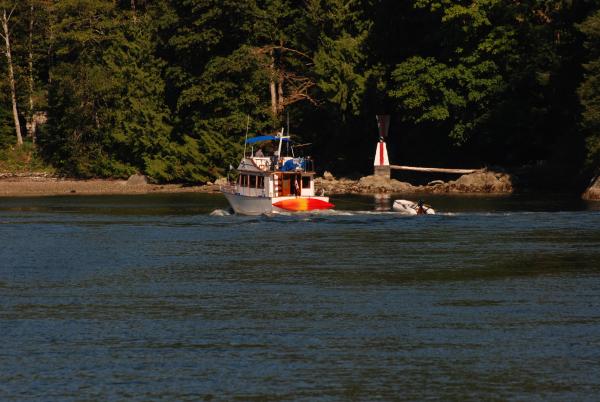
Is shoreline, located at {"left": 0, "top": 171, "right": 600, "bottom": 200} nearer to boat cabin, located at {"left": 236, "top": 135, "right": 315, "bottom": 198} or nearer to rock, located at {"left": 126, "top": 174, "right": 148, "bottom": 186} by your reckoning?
rock, located at {"left": 126, "top": 174, "right": 148, "bottom": 186}

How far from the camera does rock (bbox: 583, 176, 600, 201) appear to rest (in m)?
80.7

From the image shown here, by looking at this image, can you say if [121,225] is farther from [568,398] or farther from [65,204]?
[568,398]

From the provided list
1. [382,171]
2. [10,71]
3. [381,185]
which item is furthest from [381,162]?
[10,71]

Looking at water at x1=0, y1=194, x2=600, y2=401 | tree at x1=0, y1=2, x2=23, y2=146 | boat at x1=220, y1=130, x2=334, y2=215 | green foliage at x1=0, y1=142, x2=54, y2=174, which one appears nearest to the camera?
water at x1=0, y1=194, x2=600, y2=401

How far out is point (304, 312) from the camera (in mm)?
34188

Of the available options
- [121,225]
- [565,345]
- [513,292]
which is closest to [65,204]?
[121,225]

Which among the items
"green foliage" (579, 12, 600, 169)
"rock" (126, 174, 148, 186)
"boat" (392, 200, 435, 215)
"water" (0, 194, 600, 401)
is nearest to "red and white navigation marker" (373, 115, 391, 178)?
"green foliage" (579, 12, 600, 169)

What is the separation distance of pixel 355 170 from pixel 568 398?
81.6 metres

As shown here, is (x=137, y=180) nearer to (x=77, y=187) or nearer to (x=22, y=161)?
(x=77, y=187)

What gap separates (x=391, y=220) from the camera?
6606 centimetres

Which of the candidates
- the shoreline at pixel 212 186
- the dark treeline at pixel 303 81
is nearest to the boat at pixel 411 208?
the dark treeline at pixel 303 81

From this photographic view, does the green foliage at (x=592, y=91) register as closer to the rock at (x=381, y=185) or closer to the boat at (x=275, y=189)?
the rock at (x=381, y=185)

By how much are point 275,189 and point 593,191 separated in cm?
2280

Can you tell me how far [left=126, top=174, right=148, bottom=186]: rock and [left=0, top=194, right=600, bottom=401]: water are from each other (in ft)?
142
